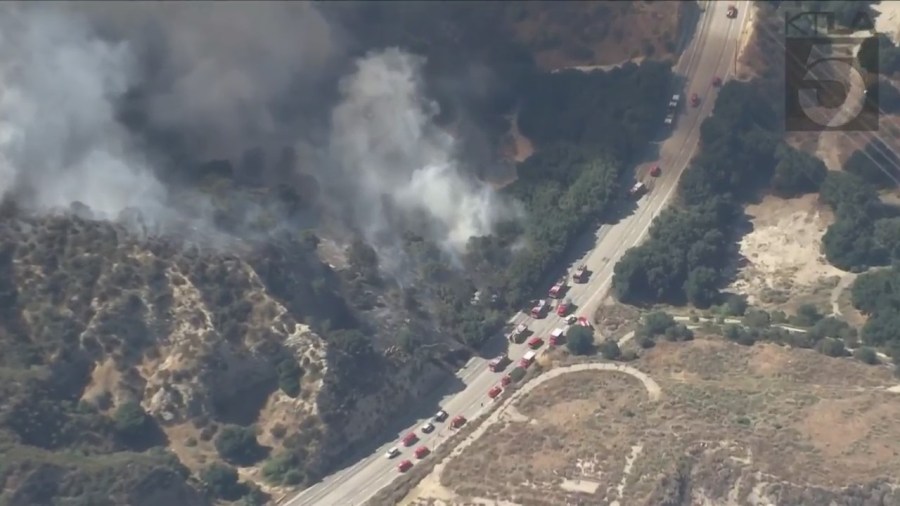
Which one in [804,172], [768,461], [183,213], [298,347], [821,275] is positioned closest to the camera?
[768,461]

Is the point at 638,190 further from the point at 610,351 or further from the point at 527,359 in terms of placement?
the point at 527,359

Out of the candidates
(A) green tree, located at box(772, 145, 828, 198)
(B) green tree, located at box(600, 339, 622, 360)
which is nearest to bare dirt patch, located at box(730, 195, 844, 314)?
(A) green tree, located at box(772, 145, 828, 198)

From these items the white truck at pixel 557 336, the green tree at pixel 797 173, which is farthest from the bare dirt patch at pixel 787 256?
the white truck at pixel 557 336

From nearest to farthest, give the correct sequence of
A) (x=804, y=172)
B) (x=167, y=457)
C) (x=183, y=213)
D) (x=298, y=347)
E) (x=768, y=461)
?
(x=768, y=461), (x=167, y=457), (x=298, y=347), (x=183, y=213), (x=804, y=172)

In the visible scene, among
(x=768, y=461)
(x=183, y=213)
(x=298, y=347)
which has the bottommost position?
(x=768, y=461)

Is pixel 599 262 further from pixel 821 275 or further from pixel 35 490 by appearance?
pixel 35 490

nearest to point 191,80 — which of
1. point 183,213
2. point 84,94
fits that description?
point 84,94
